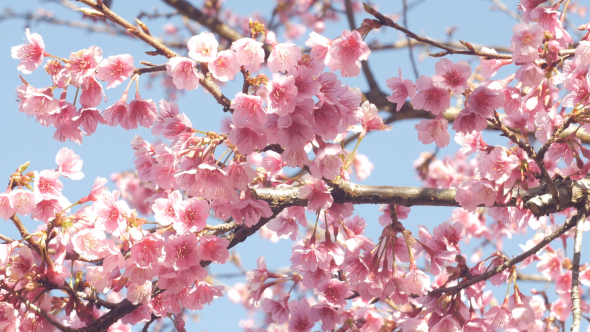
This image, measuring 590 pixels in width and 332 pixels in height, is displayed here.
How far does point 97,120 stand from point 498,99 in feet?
5.76

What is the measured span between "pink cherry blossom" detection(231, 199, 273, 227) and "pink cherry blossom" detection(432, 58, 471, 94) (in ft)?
2.77

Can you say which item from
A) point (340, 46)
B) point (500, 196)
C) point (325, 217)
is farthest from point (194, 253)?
point (500, 196)

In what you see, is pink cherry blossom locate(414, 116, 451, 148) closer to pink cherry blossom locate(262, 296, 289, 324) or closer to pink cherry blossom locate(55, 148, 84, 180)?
pink cherry blossom locate(262, 296, 289, 324)

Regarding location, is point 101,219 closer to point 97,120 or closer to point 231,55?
point 97,120

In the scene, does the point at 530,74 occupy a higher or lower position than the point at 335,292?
higher

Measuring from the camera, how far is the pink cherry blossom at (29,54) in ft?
7.56

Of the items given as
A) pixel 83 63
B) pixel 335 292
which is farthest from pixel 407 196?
pixel 83 63

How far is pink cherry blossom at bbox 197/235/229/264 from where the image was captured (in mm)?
2088

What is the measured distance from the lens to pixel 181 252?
2.04 m

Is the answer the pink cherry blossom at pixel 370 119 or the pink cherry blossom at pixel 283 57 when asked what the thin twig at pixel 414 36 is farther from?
the pink cherry blossom at pixel 370 119

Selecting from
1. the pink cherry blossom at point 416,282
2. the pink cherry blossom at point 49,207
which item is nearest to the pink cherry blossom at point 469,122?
the pink cherry blossom at point 416,282

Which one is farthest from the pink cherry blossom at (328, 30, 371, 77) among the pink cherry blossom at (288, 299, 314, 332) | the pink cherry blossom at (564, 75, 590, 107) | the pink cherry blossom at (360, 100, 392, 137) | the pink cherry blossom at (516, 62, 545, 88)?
the pink cherry blossom at (288, 299, 314, 332)

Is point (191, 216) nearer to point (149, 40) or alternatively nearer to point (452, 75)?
point (149, 40)

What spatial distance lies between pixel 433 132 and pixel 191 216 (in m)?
1.10
